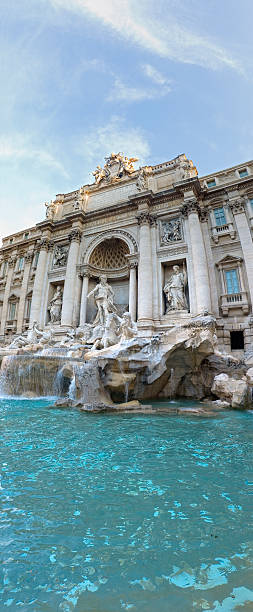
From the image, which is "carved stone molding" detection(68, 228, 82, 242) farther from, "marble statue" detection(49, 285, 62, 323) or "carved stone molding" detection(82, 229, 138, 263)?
"marble statue" detection(49, 285, 62, 323)

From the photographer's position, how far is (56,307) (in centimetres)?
1738

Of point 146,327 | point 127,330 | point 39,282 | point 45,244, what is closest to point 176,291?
point 146,327

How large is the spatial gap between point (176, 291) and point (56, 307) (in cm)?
794

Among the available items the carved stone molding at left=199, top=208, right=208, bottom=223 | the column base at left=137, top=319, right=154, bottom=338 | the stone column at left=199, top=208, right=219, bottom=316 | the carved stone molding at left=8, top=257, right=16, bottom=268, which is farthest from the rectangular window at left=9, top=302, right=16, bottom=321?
the carved stone molding at left=199, top=208, right=208, bottom=223

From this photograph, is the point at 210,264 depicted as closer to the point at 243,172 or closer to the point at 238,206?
the point at 238,206

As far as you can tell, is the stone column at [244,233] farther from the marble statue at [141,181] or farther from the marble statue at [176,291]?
the marble statue at [141,181]

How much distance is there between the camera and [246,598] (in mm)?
1284

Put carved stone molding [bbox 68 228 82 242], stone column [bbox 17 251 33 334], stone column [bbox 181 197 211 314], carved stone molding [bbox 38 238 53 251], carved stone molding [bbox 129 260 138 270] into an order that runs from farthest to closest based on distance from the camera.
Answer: stone column [bbox 17 251 33 334] → carved stone molding [bbox 38 238 53 251] → carved stone molding [bbox 68 228 82 242] → carved stone molding [bbox 129 260 138 270] → stone column [bbox 181 197 211 314]

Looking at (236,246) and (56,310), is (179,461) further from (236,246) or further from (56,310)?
(56,310)

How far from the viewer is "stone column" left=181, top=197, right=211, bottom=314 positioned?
1280cm

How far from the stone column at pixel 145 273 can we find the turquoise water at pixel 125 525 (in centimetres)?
995

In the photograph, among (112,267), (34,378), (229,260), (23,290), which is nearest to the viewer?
(34,378)

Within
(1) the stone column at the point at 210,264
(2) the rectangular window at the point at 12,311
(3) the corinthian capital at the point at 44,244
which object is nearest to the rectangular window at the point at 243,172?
(1) the stone column at the point at 210,264

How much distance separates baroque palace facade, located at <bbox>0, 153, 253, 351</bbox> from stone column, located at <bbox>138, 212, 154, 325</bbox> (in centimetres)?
5
